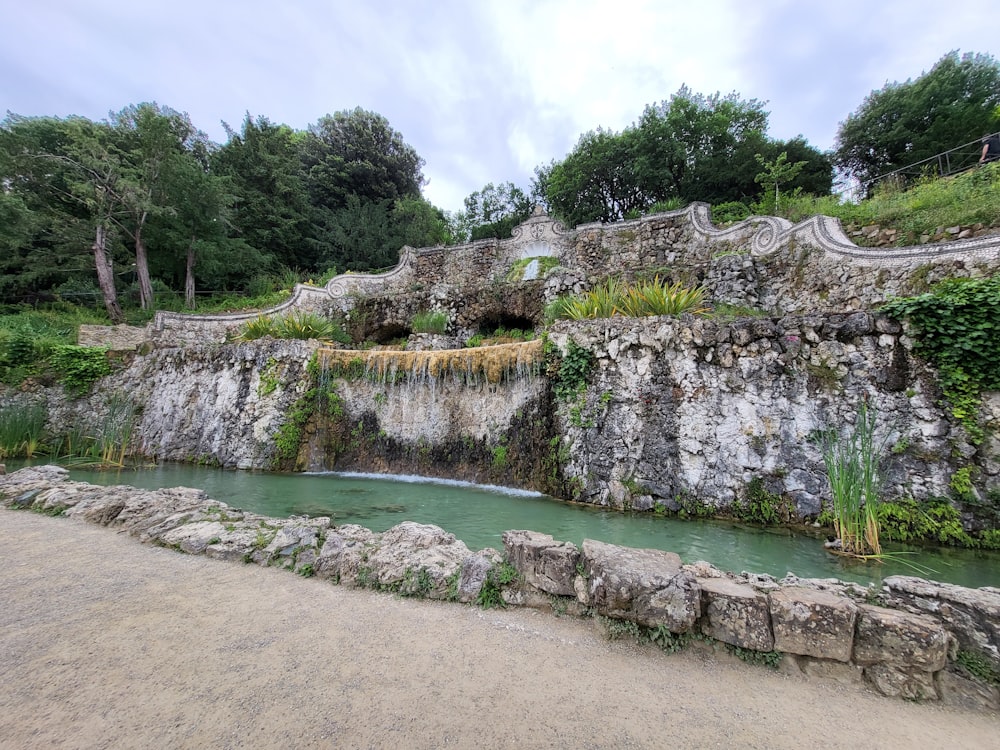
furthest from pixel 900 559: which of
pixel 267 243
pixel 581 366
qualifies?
pixel 267 243

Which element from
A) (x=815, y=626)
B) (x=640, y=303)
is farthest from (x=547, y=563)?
(x=640, y=303)

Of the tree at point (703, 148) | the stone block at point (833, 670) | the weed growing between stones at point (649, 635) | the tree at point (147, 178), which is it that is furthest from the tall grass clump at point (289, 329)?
the tree at point (703, 148)

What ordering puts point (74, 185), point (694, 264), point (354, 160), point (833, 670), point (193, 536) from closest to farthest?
point (833, 670) → point (193, 536) → point (694, 264) → point (74, 185) → point (354, 160)

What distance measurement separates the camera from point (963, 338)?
441 cm

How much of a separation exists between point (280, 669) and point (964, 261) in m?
10.1

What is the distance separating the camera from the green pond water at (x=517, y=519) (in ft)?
11.7

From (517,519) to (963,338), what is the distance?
5453mm

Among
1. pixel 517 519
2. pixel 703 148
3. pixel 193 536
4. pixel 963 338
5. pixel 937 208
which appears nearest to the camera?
pixel 193 536

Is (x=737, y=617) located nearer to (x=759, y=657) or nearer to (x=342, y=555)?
(x=759, y=657)

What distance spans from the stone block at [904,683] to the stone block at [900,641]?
0.03 m

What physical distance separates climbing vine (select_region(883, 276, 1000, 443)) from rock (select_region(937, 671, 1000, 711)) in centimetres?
405

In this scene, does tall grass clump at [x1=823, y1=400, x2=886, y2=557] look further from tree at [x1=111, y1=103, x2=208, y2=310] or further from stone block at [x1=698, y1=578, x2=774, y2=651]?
tree at [x1=111, y1=103, x2=208, y2=310]

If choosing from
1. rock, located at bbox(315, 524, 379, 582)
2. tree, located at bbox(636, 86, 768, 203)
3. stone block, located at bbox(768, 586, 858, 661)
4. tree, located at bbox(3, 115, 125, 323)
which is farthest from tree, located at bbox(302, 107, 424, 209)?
stone block, located at bbox(768, 586, 858, 661)

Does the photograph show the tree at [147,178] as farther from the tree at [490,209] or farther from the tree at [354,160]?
the tree at [490,209]
